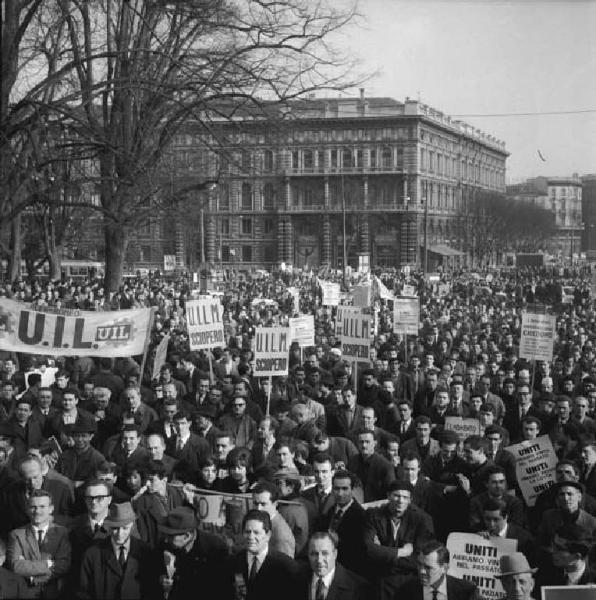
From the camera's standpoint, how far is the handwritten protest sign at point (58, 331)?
11.2 meters

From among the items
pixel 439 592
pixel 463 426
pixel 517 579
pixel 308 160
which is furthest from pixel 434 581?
pixel 308 160

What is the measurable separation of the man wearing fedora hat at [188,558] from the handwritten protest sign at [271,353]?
6.22 meters

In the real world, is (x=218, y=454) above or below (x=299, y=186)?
below

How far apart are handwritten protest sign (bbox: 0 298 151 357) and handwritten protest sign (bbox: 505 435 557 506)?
5.19 meters

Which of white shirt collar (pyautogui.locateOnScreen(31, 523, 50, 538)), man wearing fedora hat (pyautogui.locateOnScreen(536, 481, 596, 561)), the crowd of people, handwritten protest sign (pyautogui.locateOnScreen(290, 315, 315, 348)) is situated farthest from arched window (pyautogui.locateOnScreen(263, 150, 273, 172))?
white shirt collar (pyautogui.locateOnScreen(31, 523, 50, 538))

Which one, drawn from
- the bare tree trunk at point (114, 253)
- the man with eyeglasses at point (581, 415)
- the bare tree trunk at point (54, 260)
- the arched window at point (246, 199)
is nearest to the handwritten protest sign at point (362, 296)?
the bare tree trunk at point (114, 253)

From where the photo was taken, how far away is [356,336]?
42.6 ft

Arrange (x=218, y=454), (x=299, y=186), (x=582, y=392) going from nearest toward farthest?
(x=218, y=454) < (x=582, y=392) < (x=299, y=186)

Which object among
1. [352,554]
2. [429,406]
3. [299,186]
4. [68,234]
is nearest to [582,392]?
[429,406]

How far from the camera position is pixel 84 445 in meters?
8.30

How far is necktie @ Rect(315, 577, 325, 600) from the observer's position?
5.27 metres

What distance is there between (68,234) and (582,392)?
36.5 meters

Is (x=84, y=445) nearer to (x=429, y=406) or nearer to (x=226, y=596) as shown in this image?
(x=226, y=596)

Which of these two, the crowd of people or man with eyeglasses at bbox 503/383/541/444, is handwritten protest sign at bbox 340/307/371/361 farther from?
man with eyeglasses at bbox 503/383/541/444
